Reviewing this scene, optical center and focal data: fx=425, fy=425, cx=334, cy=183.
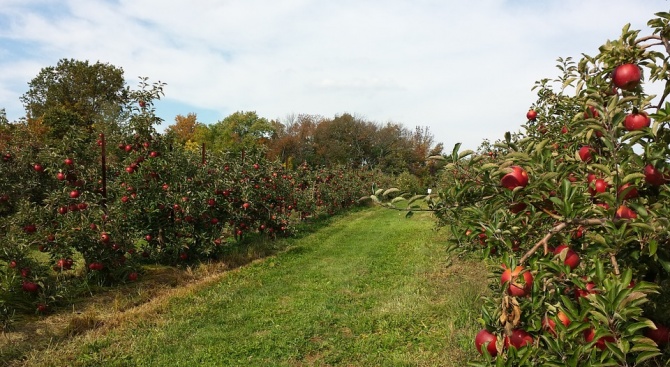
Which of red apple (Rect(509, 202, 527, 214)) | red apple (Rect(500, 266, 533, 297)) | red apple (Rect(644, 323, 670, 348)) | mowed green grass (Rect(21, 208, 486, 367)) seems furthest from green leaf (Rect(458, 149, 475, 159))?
mowed green grass (Rect(21, 208, 486, 367))

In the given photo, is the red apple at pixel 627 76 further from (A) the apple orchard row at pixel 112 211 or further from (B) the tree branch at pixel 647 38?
(A) the apple orchard row at pixel 112 211

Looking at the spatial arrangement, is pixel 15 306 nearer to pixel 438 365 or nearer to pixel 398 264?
pixel 438 365

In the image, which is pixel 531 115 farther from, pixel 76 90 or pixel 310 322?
pixel 76 90

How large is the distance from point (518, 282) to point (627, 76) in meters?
0.98

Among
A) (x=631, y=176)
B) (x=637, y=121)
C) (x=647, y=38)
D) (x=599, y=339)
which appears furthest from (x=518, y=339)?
(x=647, y=38)

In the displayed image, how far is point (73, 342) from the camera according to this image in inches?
165

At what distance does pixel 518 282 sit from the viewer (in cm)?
151

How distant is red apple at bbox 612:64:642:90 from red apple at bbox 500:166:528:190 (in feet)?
1.93

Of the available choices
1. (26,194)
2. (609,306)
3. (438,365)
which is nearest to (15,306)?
(26,194)

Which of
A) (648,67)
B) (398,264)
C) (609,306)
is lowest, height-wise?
(398,264)

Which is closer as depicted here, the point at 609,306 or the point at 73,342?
the point at 609,306

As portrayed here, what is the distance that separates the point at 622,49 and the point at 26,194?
7987 millimetres

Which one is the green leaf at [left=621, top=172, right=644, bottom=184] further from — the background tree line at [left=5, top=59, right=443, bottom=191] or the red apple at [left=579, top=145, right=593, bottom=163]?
the background tree line at [left=5, top=59, right=443, bottom=191]

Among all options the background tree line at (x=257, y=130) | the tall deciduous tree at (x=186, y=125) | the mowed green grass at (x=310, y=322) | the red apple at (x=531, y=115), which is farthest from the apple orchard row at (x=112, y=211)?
the tall deciduous tree at (x=186, y=125)
